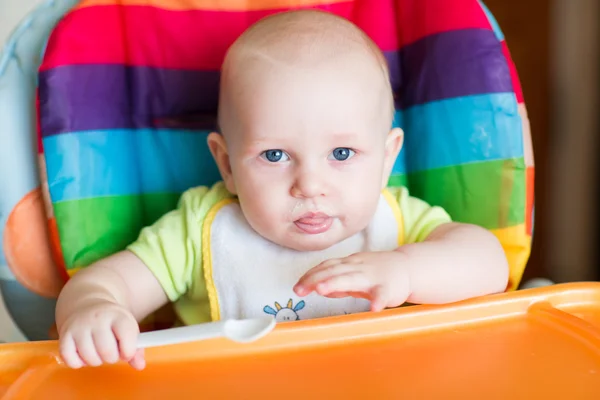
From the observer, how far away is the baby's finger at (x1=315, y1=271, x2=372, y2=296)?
24.9 inches

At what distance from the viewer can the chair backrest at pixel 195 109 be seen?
848 mm

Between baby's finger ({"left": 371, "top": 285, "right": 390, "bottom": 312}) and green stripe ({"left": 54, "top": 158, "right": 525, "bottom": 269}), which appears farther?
green stripe ({"left": 54, "top": 158, "right": 525, "bottom": 269})

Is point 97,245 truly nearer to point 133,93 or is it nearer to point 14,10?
point 133,93

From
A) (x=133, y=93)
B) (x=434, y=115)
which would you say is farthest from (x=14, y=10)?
(x=434, y=115)

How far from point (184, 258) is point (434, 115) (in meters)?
0.37

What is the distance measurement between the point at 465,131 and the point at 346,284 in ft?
1.09

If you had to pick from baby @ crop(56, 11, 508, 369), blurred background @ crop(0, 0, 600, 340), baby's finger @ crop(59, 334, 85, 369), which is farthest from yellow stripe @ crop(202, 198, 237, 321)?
blurred background @ crop(0, 0, 600, 340)

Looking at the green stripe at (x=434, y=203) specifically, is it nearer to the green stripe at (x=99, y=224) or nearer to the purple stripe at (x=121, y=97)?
the green stripe at (x=99, y=224)

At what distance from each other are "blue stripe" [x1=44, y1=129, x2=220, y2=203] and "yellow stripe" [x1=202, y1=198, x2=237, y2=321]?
0.09 m

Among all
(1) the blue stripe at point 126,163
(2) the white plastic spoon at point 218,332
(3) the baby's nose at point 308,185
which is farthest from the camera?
(1) the blue stripe at point 126,163

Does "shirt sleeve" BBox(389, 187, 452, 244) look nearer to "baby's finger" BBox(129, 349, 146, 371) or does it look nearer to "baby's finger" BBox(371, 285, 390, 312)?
"baby's finger" BBox(371, 285, 390, 312)

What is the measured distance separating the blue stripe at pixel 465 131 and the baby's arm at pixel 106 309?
0.39 metres

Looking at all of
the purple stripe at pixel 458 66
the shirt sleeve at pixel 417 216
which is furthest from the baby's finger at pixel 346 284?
the purple stripe at pixel 458 66

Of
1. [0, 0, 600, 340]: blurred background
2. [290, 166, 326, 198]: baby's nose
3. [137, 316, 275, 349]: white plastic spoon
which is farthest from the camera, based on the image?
[0, 0, 600, 340]: blurred background
